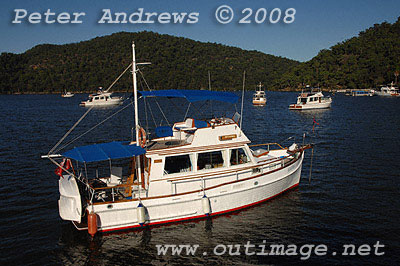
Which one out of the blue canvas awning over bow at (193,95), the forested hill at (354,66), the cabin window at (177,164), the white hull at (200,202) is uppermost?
the forested hill at (354,66)

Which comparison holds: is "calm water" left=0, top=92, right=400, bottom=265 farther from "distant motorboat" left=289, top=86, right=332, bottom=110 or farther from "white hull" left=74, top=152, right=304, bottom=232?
"distant motorboat" left=289, top=86, right=332, bottom=110

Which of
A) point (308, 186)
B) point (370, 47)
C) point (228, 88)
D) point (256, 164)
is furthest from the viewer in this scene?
point (228, 88)

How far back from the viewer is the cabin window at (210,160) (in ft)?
49.9

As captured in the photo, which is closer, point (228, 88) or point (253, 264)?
point (253, 264)

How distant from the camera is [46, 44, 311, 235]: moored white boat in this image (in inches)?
515

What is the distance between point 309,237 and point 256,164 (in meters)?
4.34

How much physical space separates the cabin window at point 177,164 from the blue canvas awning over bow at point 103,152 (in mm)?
1515

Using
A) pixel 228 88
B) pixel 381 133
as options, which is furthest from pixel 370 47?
pixel 381 133

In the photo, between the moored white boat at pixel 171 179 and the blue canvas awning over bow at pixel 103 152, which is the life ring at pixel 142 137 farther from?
the blue canvas awning over bow at pixel 103 152

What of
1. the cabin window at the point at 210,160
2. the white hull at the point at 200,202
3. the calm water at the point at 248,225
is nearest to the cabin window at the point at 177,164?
the cabin window at the point at 210,160

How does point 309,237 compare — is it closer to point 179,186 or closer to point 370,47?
point 179,186

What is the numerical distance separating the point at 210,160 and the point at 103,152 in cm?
520

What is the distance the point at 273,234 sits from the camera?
13680 millimetres

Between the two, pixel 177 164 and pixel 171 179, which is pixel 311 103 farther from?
pixel 171 179
